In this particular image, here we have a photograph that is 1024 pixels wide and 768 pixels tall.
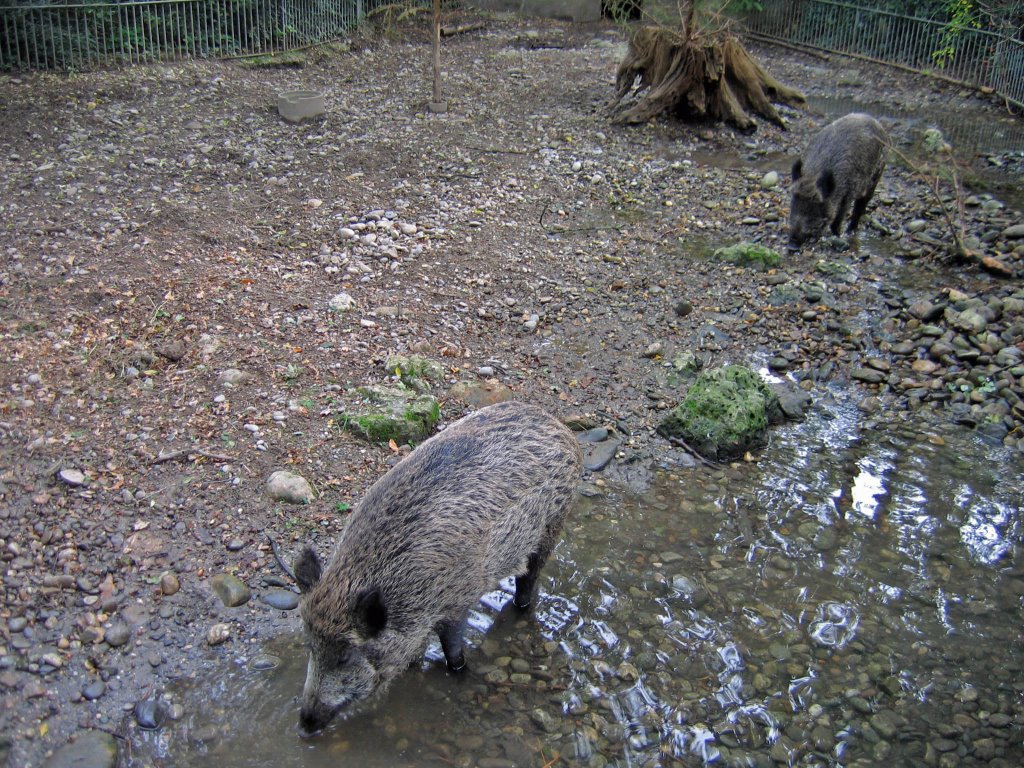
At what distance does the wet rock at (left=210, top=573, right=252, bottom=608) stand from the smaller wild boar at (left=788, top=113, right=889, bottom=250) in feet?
19.5

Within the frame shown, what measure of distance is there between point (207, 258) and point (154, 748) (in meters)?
3.99

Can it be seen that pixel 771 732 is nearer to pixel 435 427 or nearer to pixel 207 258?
pixel 435 427

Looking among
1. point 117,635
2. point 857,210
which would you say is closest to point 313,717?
point 117,635

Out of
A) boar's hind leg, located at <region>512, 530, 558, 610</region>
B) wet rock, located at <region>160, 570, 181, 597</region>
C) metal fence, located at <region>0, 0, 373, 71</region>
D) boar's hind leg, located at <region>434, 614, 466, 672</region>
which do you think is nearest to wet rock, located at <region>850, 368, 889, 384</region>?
boar's hind leg, located at <region>512, 530, 558, 610</region>

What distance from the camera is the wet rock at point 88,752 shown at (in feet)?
10.4

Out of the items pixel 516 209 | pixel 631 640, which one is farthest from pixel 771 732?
pixel 516 209

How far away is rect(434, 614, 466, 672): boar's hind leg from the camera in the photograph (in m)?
3.70

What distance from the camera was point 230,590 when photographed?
13.1 ft

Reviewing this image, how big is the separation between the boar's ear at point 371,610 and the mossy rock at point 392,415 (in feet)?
5.80

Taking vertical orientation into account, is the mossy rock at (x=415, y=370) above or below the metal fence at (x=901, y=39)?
below

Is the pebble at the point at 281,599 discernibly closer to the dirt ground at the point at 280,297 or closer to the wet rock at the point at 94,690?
the dirt ground at the point at 280,297

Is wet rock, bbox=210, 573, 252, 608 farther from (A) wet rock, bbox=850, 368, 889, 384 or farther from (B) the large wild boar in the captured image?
(A) wet rock, bbox=850, 368, 889, 384

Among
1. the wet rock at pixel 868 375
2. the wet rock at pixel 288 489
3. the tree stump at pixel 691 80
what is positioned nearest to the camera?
the wet rock at pixel 288 489

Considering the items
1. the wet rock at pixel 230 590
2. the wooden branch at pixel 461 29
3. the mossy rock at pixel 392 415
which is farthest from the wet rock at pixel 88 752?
the wooden branch at pixel 461 29
